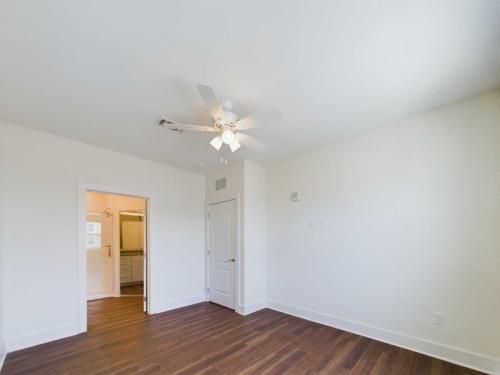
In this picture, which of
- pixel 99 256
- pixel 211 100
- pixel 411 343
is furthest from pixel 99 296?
pixel 411 343

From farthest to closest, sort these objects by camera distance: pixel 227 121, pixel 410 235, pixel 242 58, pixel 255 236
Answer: pixel 255 236 → pixel 410 235 → pixel 227 121 → pixel 242 58

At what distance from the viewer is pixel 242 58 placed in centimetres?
211

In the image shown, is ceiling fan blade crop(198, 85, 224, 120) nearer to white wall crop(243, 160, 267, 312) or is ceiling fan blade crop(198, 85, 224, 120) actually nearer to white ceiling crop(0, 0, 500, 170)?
white ceiling crop(0, 0, 500, 170)

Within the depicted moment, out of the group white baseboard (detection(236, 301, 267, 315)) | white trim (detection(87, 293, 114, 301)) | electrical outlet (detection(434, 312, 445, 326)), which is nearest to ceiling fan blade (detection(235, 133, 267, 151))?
electrical outlet (detection(434, 312, 445, 326))

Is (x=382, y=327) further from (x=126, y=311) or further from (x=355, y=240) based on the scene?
(x=126, y=311)

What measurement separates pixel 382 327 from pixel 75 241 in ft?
14.2

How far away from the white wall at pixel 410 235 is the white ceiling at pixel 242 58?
446 mm

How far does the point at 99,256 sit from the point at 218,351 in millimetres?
4166

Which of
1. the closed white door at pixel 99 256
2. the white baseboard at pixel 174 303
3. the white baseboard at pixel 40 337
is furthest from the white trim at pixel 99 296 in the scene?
the white baseboard at pixel 40 337

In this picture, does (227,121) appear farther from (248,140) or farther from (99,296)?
(99,296)

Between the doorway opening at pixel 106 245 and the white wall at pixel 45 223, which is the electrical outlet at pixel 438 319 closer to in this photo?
the white wall at pixel 45 223

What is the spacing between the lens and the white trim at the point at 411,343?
2.58 m

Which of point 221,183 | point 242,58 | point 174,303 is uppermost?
point 242,58

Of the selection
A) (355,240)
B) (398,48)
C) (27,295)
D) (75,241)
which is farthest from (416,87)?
(27,295)
